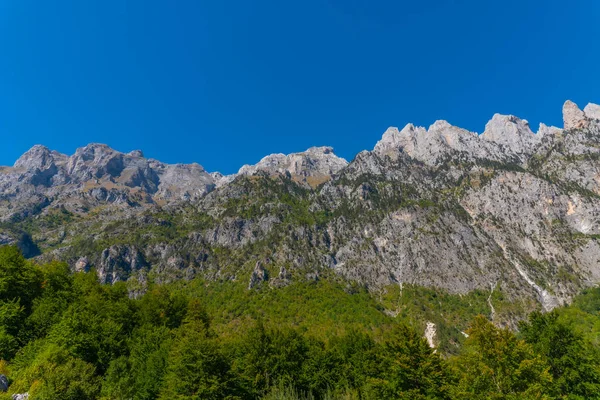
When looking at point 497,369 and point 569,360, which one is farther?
point 569,360

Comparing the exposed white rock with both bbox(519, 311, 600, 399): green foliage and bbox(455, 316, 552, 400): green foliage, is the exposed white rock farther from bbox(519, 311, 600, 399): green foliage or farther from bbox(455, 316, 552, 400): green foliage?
bbox(455, 316, 552, 400): green foliage

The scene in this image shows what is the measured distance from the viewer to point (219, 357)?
32.3 metres

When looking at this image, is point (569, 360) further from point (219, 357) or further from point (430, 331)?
point (430, 331)

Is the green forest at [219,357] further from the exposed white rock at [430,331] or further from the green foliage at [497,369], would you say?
the exposed white rock at [430,331]

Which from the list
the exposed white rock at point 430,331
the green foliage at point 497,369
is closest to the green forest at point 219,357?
the green foliage at point 497,369

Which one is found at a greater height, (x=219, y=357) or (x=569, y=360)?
(x=569, y=360)

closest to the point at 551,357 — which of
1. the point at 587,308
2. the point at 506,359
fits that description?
the point at 506,359

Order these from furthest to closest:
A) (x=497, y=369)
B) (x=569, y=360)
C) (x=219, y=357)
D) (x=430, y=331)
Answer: (x=430, y=331) → (x=569, y=360) → (x=219, y=357) → (x=497, y=369)

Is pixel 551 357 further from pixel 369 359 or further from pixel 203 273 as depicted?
pixel 203 273

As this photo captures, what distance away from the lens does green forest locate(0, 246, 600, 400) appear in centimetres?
2833

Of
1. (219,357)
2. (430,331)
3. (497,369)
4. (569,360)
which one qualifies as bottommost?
(219,357)

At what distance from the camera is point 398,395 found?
31.2m

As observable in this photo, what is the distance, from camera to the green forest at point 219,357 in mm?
28328

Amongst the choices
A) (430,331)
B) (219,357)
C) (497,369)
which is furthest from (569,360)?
(430,331)
